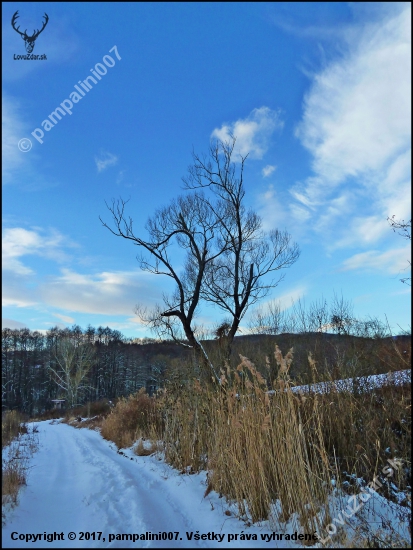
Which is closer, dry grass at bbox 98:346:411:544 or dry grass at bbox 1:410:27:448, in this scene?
dry grass at bbox 1:410:27:448

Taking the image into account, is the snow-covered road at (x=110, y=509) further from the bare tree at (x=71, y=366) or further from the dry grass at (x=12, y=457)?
the bare tree at (x=71, y=366)

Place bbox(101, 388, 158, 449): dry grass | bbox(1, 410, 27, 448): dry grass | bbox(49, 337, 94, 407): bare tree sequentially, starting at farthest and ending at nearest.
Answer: bbox(101, 388, 158, 449): dry grass, bbox(49, 337, 94, 407): bare tree, bbox(1, 410, 27, 448): dry grass

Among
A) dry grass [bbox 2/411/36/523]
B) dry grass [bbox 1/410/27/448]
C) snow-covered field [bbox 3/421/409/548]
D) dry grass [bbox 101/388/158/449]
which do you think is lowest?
dry grass [bbox 101/388/158/449]

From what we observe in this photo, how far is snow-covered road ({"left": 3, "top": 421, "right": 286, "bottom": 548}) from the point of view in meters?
2.31

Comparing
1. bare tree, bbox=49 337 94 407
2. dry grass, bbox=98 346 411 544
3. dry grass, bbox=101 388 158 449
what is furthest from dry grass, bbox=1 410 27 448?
dry grass, bbox=101 388 158 449

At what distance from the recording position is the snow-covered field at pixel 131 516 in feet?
7.52

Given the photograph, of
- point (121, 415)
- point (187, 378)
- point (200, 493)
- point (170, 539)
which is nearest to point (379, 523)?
point (170, 539)

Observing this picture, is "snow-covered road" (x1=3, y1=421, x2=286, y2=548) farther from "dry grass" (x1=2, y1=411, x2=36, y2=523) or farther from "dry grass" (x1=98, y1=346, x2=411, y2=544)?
"dry grass" (x1=98, y1=346, x2=411, y2=544)

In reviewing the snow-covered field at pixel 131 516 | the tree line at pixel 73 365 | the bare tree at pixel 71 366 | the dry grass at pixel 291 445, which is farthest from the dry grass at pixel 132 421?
the snow-covered field at pixel 131 516

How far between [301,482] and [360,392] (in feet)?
7.29

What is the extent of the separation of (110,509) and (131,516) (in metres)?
0.20

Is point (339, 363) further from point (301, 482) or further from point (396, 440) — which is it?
point (301, 482)

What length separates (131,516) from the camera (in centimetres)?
298

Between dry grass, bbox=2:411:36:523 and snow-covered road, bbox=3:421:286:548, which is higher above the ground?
dry grass, bbox=2:411:36:523
